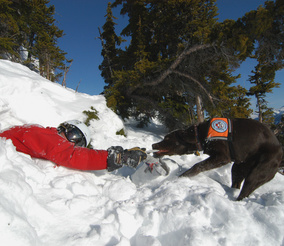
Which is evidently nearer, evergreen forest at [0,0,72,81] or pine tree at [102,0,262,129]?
pine tree at [102,0,262,129]

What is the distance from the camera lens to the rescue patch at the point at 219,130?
2.69 m

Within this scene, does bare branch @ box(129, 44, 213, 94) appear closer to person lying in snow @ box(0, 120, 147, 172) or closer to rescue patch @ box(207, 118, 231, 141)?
rescue patch @ box(207, 118, 231, 141)

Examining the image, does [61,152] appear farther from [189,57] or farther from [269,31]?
[269,31]

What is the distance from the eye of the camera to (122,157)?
2.68 m

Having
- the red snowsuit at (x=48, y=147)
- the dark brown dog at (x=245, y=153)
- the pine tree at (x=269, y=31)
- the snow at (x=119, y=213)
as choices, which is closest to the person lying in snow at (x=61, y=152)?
the red snowsuit at (x=48, y=147)

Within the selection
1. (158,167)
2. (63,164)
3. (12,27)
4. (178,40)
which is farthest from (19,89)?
(12,27)

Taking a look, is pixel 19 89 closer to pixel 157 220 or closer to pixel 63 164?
pixel 63 164

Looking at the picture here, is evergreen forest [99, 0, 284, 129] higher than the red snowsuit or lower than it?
higher

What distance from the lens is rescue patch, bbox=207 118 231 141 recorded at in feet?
8.84

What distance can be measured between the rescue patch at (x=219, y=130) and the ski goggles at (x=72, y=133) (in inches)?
96.2

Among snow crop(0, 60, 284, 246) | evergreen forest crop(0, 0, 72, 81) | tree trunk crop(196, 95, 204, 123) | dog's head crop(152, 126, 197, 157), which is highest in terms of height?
evergreen forest crop(0, 0, 72, 81)

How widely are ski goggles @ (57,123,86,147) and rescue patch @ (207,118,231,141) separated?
8.01 feet

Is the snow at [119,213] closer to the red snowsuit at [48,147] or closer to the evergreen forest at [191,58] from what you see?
the red snowsuit at [48,147]

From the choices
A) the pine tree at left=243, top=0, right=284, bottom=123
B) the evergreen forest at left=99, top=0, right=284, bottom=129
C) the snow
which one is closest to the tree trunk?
the evergreen forest at left=99, top=0, right=284, bottom=129
